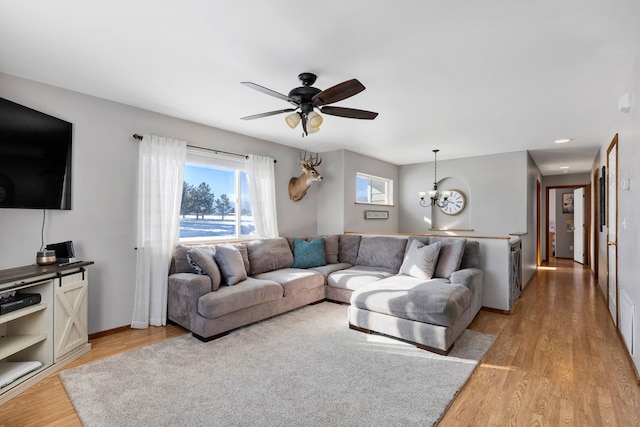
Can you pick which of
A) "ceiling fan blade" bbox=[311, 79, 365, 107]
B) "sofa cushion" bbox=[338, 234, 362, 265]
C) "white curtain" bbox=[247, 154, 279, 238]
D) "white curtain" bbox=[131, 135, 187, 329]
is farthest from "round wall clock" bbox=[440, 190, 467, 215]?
"white curtain" bbox=[131, 135, 187, 329]

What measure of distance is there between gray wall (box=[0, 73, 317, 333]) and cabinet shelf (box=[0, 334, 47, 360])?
63 centimetres

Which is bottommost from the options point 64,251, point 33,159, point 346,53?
point 64,251

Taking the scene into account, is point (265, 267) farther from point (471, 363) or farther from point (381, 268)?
point (471, 363)

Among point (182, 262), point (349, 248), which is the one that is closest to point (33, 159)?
point (182, 262)

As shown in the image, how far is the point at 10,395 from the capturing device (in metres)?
2.13

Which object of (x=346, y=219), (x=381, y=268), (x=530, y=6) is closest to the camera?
(x=530, y=6)

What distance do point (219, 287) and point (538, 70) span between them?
3.57 metres

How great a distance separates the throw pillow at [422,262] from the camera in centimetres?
375

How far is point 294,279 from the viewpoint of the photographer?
3898 mm

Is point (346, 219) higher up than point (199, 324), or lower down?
higher up

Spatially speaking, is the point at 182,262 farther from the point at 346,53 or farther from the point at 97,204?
the point at 346,53

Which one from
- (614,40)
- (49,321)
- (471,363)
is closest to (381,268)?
(471,363)

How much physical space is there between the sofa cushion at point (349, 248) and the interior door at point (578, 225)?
6691 mm

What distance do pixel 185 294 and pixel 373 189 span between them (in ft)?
14.4
